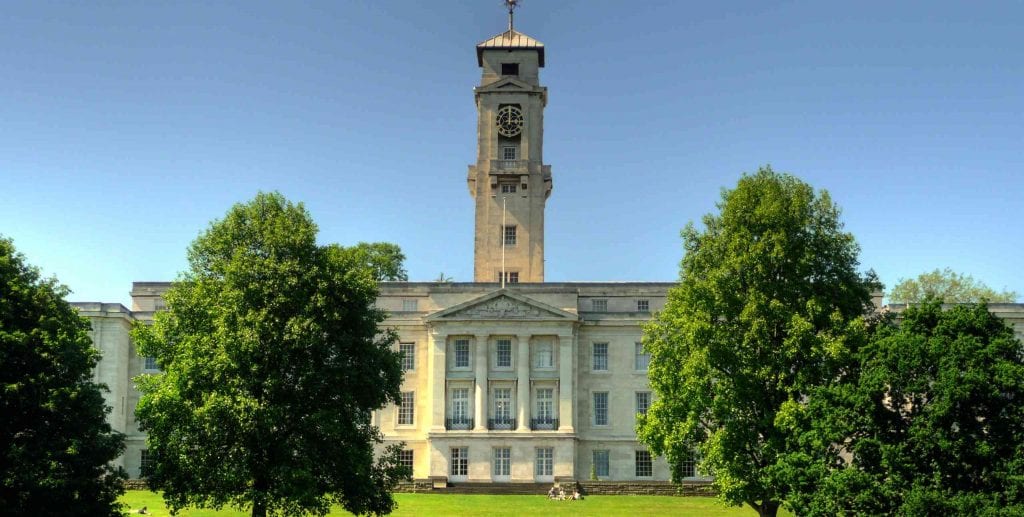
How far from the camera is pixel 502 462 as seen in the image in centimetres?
6856

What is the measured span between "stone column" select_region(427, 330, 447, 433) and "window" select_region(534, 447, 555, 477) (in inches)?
223

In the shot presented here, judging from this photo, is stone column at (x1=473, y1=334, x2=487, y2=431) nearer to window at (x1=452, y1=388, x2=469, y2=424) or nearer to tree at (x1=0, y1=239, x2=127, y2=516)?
window at (x1=452, y1=388, x2=469, y2=424)

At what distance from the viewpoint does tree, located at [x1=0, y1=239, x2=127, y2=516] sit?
34750 millimetres

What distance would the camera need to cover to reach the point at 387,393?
40719 millimetres

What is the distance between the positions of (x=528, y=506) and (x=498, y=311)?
61.1 feet

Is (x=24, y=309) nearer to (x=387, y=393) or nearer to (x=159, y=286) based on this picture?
(x=387, y=393)

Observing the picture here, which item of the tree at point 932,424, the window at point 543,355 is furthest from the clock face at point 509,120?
the tree at point 932,424

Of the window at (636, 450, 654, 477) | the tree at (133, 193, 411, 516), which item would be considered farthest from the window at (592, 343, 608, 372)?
the tree at (133, 193, 411, 516)

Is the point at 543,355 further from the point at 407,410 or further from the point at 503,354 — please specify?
the point at 407,410

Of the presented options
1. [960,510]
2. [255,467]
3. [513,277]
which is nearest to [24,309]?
[255,467]

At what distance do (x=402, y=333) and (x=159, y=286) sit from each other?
49.3 feet

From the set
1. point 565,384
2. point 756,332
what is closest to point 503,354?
point 565,384

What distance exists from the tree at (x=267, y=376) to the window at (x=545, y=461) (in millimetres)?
28551

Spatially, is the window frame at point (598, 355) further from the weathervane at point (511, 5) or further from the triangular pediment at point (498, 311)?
the weathervane at point (511, 5)
